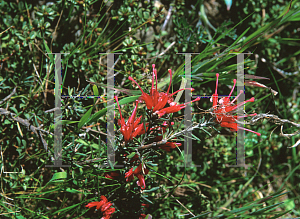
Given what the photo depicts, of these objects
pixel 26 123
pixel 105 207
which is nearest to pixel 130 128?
pixel 105 207

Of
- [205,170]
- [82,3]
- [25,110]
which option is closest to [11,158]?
[25,110]

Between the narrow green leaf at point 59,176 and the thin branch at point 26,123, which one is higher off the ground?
the thin branch at point 26,123

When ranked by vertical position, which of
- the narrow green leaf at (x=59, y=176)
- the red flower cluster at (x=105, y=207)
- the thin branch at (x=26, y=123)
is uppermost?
the thin branch at (x=26, y=123)

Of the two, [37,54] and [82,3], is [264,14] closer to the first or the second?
[82,3]

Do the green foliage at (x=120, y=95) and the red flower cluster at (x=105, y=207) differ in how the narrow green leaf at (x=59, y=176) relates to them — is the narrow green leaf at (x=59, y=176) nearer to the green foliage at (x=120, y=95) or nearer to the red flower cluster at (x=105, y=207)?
the green foliage at (x=120, y=95)

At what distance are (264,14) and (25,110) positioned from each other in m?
1.53

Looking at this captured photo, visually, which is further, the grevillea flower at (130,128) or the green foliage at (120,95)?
the green foliage at (120,95)

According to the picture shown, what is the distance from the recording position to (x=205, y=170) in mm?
1560

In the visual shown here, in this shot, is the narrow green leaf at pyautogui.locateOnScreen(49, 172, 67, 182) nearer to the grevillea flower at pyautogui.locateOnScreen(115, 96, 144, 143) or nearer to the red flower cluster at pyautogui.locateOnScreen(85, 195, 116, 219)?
the red flower cluster at pyautogui.locateOnScreen(85, 195, 116, 219)

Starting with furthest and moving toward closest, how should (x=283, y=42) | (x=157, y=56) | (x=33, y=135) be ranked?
(x=283, y=42), (x=157, y=56), (x=33, y=135)

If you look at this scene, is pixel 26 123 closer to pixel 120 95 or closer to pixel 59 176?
pixel 59 176

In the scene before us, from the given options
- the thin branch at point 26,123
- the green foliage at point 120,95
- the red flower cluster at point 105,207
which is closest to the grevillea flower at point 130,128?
the green foliage at point 120,95

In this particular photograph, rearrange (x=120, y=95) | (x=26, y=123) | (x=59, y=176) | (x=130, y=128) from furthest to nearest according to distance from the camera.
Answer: (x=120, y=95), (x=26, y=123), (x=59, y=176), (x=130, y=128)

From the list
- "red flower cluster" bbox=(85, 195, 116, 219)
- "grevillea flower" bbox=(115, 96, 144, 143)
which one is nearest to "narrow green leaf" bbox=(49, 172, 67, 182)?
"red flower cluster" bbox=(85, 195, 116, 219)
